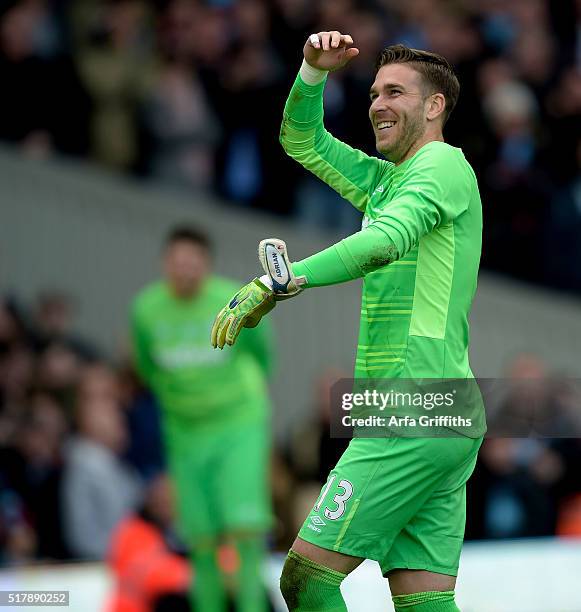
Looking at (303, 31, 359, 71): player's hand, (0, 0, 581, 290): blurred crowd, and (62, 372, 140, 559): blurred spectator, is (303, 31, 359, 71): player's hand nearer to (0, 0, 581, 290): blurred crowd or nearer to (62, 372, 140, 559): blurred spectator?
(62, 372, 140, 559): blurred spectator

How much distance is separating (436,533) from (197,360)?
4.45m

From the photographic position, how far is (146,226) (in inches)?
524

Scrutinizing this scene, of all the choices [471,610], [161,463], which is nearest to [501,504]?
[471,610]

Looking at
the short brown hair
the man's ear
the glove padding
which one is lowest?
the glove padding

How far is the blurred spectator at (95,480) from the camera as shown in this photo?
11.0 metres

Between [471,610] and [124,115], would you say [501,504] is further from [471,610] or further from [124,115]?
[124,115]

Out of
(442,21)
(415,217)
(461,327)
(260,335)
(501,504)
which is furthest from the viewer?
(442,21)

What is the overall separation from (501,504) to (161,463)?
264 cm

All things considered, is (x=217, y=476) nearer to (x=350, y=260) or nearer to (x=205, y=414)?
(x=205, y=414)

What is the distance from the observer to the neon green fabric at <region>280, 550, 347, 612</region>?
5379mm

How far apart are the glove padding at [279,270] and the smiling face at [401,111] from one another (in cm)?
76

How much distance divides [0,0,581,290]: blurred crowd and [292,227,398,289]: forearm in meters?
7.30

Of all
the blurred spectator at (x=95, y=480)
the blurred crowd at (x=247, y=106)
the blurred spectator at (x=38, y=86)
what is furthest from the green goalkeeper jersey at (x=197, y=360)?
the blurred spectator at (x=38, y=86)

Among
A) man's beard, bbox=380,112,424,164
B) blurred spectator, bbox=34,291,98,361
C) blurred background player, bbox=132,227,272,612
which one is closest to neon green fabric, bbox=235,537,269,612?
blurred background player, bbox=132,227,272,612
